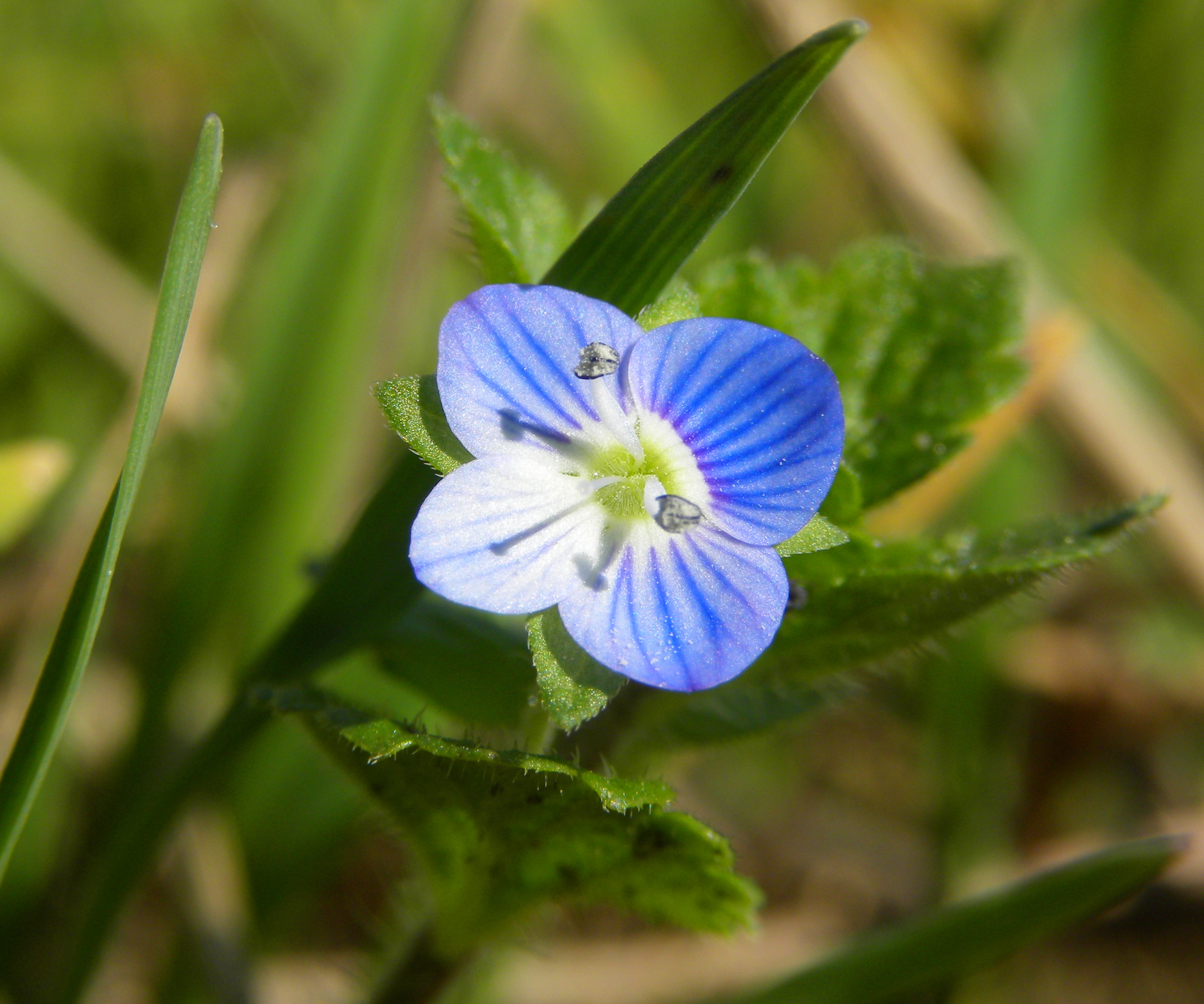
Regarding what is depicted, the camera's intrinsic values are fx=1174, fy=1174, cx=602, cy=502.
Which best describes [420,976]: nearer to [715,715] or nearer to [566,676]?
[715,715]

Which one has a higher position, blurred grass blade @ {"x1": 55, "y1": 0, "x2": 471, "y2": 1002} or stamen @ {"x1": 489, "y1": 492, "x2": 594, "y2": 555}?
blurred grass blade @ {"x1": 55, "y1": 0, "x2": 471, "y2": 1002}

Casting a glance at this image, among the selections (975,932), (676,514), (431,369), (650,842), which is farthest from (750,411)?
(431,369)

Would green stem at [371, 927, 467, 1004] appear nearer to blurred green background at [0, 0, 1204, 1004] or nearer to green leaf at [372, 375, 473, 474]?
blurred green background at [0, 0, 1204, 1004]

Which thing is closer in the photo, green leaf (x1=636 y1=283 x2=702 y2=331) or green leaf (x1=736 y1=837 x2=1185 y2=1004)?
green leaf (x1=636 y1=283 x2=702 y2=331)

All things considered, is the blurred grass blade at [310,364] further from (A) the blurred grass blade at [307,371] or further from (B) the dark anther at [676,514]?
(B) the dark anther at [676,514]

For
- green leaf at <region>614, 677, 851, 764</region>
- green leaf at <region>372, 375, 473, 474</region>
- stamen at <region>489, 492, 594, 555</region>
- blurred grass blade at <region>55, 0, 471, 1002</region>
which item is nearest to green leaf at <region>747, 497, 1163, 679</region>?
green leaf at <region>614, 677, 851, 764</region>

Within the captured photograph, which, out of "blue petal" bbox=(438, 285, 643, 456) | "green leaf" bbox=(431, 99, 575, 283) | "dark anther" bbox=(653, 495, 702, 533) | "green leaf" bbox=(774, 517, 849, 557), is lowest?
"green leaf" bbox=(774, 517, 849, 557)
